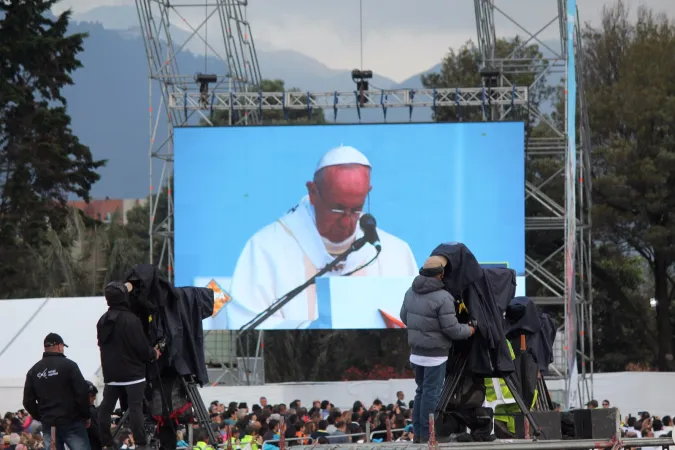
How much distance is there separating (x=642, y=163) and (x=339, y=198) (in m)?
11.6

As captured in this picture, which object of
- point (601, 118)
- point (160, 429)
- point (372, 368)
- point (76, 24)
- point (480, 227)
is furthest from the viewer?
point (76, 24)

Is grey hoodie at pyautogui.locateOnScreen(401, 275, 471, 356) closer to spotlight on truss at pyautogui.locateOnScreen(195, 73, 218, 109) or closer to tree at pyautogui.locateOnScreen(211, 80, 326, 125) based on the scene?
spotlight on truss at pyautogui.locateOnScreen(195, 73, 218, 109)

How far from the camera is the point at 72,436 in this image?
9.40m

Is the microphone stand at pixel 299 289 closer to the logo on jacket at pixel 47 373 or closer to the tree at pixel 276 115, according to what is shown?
the logo on jacket at pixel 47 373

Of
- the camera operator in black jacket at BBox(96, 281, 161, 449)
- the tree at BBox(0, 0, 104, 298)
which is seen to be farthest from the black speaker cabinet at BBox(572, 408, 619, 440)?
the tree at BBox(0, 0, 104, 298)

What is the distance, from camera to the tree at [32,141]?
123ft

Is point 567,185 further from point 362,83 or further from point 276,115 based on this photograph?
point 276,115

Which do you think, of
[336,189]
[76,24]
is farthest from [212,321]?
[76,24]

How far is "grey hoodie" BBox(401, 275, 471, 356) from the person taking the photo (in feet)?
28.7

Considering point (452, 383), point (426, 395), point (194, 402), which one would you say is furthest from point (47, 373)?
point (452, 383)

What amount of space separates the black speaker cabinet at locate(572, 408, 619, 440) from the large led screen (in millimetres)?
16435

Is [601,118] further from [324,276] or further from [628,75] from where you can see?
[324,276]

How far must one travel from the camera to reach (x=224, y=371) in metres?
27.0

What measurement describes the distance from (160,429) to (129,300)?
95 centimetres
